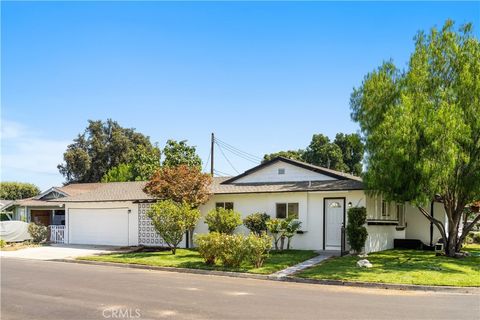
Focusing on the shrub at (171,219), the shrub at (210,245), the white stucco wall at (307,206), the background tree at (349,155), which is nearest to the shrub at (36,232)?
the shrub at (171,219)

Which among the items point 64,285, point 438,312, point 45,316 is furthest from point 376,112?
point 45,316

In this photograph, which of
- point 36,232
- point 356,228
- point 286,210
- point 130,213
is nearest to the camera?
point 356,228

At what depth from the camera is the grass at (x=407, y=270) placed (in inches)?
578

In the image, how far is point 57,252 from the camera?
81.8 ft

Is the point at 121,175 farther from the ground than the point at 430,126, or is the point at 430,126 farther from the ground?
the point at 430,126

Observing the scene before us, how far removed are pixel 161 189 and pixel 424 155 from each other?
1229 cm

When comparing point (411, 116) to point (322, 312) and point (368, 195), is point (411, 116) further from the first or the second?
point (322, 312)

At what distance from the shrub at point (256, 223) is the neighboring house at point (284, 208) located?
80 centimetres

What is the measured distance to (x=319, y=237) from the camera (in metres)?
22.5

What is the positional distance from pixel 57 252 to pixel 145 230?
15.3 feet

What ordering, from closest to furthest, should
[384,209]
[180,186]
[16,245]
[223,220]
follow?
1. [223,220]
2. [384,209]
3. [180,186]
4. [16,245]

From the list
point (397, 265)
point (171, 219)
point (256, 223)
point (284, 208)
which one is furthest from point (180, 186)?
point (397, 265)

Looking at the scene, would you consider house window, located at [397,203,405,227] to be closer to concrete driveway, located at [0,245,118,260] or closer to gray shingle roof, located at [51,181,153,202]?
gray shingle roof, located at [51,181,153,202]

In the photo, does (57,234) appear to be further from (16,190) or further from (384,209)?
(16,190)
